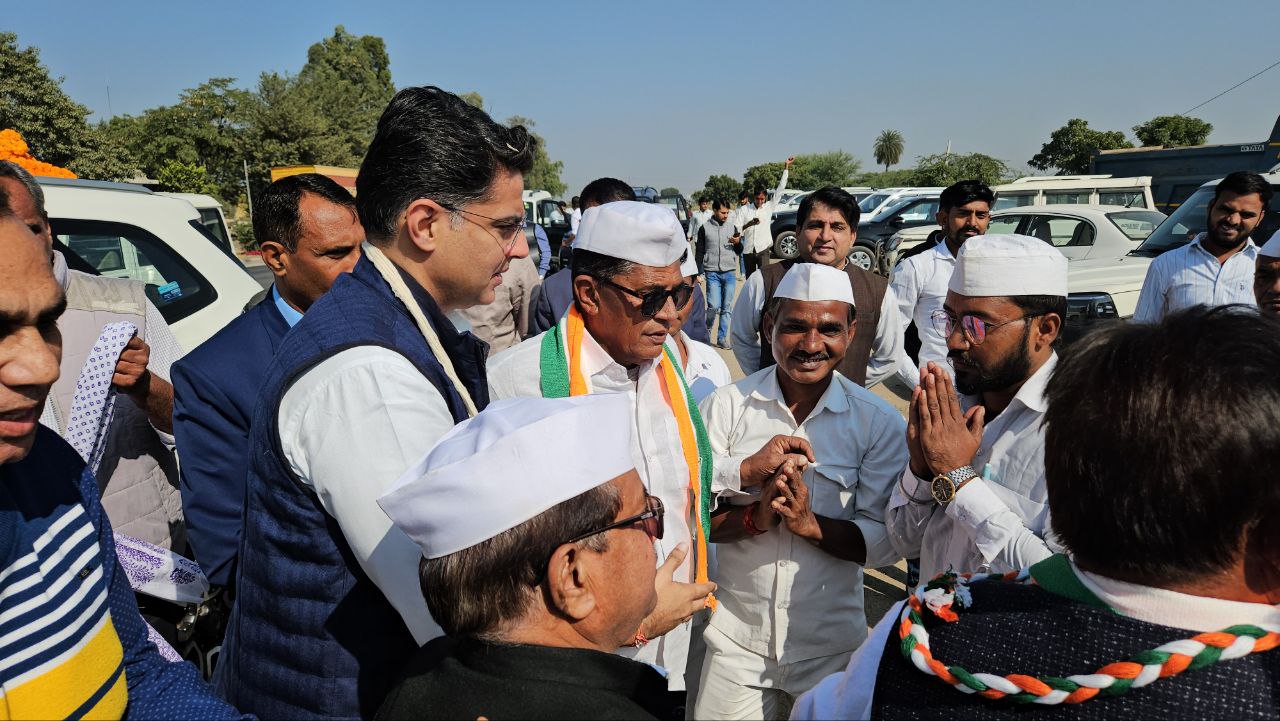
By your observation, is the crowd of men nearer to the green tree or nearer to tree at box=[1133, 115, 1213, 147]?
the green tree

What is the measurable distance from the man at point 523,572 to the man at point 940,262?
13.4ft

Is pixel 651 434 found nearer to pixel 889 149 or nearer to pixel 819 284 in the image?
pixel 819 284

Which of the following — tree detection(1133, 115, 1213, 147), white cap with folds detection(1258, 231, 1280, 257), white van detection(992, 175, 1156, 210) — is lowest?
white cap with folds detection(1258, 231, 1280, 257)

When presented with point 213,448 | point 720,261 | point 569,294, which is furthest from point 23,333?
point 720,261

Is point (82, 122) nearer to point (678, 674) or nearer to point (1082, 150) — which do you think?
point (678, 674)

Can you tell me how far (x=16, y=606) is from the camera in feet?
4.07

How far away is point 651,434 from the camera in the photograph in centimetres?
244

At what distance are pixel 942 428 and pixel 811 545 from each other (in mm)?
650

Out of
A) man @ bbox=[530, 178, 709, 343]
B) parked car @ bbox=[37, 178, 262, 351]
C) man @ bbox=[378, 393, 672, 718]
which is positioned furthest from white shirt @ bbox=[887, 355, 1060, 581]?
parked car @ bbox=[37, 178, 262, 351]

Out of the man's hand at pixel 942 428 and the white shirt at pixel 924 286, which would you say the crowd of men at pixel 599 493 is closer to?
the man's hand at pixel 942 428

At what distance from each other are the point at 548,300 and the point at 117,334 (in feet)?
8.36

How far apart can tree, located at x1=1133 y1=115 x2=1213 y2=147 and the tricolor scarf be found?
45587 mm

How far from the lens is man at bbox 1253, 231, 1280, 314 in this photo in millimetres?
3686

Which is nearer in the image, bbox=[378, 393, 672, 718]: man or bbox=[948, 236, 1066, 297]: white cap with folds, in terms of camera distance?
bbox=[378, 393, 672, 718]: man
